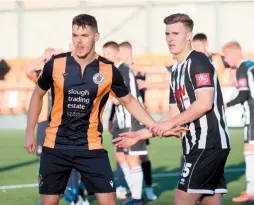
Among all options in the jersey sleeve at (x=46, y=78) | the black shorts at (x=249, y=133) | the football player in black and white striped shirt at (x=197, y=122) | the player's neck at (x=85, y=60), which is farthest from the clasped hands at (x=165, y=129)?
the black shorts at (x=249, y=133)

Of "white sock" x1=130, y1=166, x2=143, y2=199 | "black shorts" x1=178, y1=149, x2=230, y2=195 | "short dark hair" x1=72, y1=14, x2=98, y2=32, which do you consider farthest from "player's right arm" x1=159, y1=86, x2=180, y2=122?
"white sock" x1=130, y1=166, x2=143, y2=199

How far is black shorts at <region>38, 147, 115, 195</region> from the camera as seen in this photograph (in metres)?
8.02

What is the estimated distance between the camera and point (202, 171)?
759 centimetres

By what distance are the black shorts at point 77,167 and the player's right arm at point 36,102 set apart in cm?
24

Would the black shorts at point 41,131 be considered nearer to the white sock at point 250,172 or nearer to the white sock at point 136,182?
the white sock at point 136,182

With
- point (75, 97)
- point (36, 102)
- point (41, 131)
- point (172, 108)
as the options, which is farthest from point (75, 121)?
point (41, 131)

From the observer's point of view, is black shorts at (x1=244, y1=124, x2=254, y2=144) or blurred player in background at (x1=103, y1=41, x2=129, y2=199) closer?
black shorts at (x1=244, y1=124, x2=254, y2=144)

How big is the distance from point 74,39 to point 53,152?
1184 millimetres

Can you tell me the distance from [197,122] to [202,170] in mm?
466

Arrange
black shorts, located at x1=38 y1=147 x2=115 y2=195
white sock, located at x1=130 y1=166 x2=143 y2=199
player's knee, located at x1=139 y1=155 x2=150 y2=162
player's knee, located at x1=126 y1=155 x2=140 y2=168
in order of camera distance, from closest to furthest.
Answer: black shorts, located at x1=38 y1=147 x2=115 y2=195, white sock, located at x1=130 y1=166 x2=143 y2=199, player's knee, located at x1=126 y1=155 x2=140 y2=168, player's knee, located at x1=139 y1=155 x2=150 y2=162

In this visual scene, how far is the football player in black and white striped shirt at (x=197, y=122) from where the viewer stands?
24.4 feet

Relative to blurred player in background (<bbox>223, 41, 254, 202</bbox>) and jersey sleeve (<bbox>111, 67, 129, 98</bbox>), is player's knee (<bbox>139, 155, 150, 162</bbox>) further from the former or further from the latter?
jersey sleeve (<bbox>111, 67, 129, 98</bbox>)

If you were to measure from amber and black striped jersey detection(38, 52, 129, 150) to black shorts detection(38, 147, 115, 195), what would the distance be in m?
0.08

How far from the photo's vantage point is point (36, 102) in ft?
26.5
